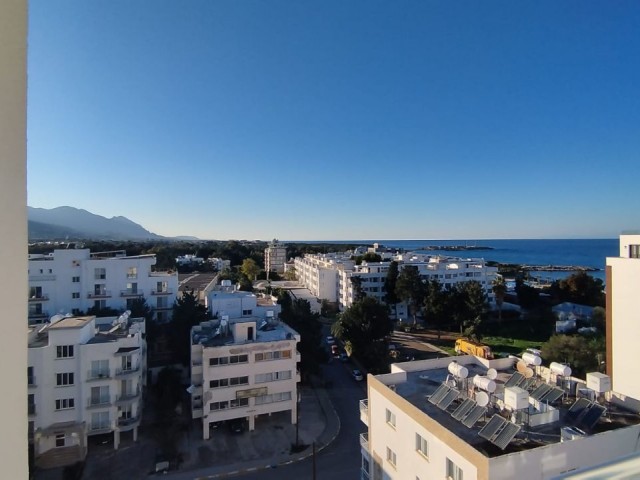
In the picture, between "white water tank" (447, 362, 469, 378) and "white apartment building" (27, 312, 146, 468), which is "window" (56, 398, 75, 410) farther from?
"white water tank" (447, 362, 469, 378)

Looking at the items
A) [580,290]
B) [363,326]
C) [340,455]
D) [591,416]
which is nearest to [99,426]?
[340,455]

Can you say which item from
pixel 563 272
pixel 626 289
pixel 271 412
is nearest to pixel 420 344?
pixel 271 412

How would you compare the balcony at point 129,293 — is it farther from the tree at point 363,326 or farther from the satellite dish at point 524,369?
the satellite dish at point 524,369

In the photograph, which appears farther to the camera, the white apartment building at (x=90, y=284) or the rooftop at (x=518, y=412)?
the white apartment building at (x=90, y=284)

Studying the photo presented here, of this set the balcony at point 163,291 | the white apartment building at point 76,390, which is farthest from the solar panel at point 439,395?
the balcony at point 163,291

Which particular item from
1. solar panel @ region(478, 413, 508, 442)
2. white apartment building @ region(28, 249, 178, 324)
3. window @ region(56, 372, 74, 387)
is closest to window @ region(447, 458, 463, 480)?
solar panel @ region(478, 413, 508, 442)

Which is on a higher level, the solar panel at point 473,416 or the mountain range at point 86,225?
the mountain range at point 86,225
